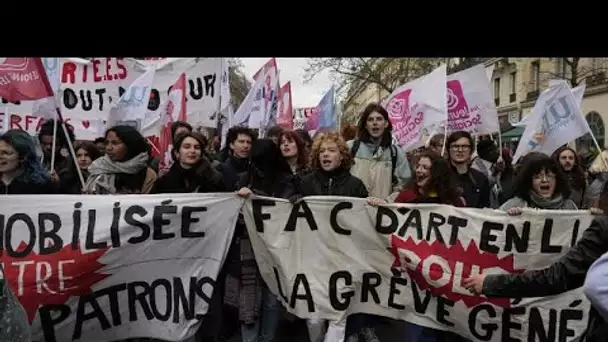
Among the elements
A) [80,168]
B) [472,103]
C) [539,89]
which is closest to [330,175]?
[80,168]

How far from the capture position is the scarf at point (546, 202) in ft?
15.3

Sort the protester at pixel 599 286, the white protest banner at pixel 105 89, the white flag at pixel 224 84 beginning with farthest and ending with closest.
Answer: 1. the white flag at pixel 224 84
2. the white protest banner at pixel 105 89
3. the protester at pixel 599 286

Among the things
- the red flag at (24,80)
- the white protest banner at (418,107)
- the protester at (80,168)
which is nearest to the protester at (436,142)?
the white protest banner at (418,107)

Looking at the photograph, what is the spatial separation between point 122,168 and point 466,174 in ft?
8.80

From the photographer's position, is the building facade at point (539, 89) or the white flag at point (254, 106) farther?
the building facade at point (539, 89)

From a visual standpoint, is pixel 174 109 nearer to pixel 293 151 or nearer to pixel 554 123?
pixel 293 151

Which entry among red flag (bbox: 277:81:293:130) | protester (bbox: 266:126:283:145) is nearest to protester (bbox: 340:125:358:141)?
protester (bbox: 266:126:283:145)

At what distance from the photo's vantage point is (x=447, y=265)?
4.56 m

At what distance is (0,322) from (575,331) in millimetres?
3258

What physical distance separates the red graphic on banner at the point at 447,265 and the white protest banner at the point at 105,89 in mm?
4874

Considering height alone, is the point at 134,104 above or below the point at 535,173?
above

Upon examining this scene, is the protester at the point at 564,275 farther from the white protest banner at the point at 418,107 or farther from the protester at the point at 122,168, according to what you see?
the white protest banner at the point at 418,107

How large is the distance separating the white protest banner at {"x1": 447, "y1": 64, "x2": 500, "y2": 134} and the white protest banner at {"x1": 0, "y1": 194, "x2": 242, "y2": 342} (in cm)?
522
